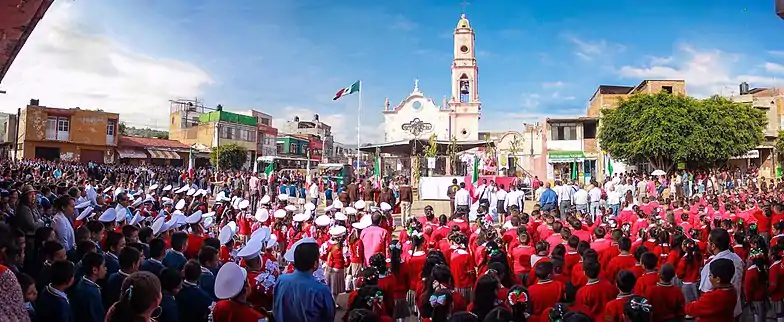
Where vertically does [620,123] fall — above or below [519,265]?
above

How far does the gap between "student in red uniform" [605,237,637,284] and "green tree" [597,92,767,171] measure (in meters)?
25.3

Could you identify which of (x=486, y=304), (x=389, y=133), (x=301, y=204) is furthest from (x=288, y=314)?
(x=389, y=133)

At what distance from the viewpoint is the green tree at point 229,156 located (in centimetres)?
4559

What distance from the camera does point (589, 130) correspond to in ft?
124

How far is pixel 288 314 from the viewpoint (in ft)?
12.6

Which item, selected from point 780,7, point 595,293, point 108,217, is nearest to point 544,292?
point 595,293

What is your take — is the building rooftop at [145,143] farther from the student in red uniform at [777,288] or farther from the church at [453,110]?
the student in red uniform at [777,288]

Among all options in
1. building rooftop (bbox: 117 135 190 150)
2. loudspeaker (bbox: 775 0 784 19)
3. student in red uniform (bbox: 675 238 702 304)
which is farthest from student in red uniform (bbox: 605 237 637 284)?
building rooftop (bbox: 117 135 190 150)

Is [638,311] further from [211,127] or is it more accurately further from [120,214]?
[211,127]

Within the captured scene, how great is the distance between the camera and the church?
54.3 m

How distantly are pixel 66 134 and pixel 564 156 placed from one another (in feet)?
120

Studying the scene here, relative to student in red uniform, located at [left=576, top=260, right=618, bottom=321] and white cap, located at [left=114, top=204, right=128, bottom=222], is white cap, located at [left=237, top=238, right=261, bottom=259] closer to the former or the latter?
student in red uniform, located at [left=576, top=260, right=618, bottom=321]

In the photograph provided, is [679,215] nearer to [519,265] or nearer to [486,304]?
[519,265]

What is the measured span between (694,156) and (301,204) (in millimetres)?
22380
